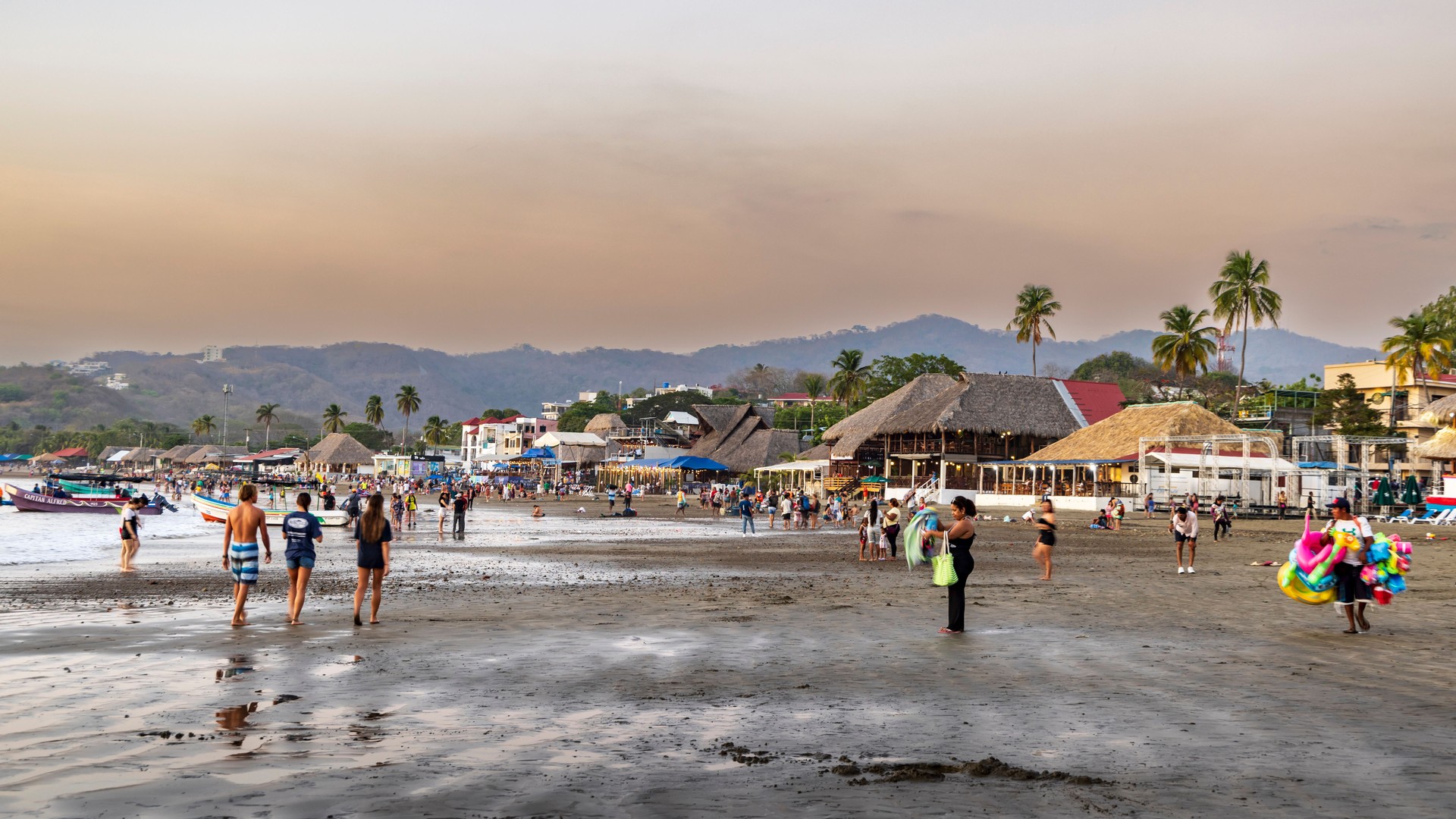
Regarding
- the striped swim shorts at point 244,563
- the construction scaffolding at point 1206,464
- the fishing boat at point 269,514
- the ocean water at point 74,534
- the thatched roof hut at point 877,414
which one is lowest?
the ocean water at point 74,534

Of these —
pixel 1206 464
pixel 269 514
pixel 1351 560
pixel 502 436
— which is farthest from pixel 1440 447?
pixel 502 436

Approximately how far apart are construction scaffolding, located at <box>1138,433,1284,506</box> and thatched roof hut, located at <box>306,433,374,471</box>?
335 feet

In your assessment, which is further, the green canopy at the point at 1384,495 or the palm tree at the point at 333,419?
the palm tree at the point at 333,419

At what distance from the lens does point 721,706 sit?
324 inches

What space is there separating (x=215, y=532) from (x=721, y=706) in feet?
119

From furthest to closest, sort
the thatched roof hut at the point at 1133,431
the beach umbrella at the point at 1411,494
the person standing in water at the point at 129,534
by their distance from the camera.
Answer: the thatched roof hut at the point at 1133,431, the beach umbrella at the point at 1411,494, the person standing in water at the point at 129,534

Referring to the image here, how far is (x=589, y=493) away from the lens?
281 ft

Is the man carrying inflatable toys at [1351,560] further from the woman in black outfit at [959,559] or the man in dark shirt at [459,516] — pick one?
the man in dark shirt at [459,516]

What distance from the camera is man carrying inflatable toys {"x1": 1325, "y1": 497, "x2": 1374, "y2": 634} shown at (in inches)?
475

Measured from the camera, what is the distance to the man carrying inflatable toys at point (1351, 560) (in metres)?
12.1

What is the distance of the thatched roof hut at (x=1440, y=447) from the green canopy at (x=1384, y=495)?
5453 millimetres

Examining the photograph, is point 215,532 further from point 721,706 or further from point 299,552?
point 721,706

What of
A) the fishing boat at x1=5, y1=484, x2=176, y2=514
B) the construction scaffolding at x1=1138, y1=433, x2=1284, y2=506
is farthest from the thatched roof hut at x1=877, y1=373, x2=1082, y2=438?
the fishing boat at x1=5, y1=484, x2=176, y2=514

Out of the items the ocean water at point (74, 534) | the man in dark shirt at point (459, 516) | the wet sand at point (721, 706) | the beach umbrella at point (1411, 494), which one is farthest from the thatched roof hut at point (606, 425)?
the wet sand at point (721, 706)
